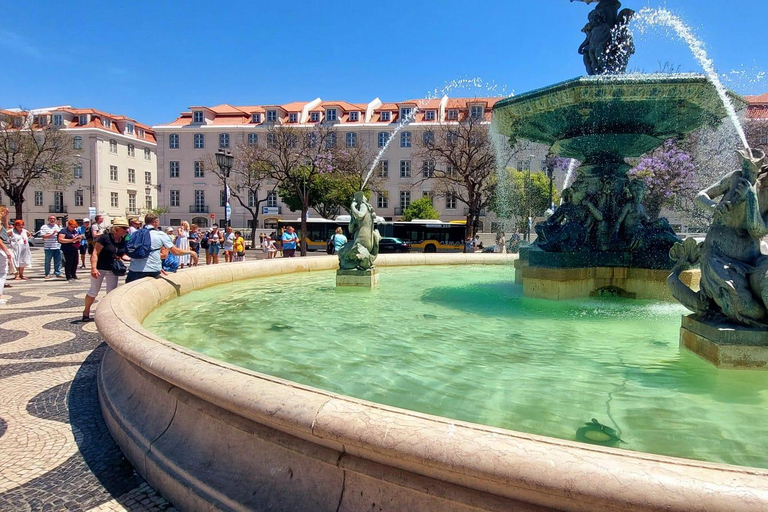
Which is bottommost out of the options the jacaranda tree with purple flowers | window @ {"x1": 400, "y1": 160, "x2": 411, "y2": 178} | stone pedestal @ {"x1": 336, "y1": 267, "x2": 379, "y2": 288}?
stone pedestal @ {"x1": 336, "y1": 267, "x2": 379, "y2": 288}

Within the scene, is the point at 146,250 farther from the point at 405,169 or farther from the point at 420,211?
the point at 405,169

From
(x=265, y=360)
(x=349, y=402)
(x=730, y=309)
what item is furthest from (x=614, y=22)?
(x=349, y=402)

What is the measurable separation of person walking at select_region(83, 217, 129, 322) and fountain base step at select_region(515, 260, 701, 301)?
5.88 meters

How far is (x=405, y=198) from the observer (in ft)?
186

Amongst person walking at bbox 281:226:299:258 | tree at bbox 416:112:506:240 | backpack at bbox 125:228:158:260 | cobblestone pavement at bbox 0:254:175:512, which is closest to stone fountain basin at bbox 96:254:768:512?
cobblestone pavement at bbox 0:254:175:512

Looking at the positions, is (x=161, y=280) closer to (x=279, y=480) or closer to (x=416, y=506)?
(x=279, y=480)

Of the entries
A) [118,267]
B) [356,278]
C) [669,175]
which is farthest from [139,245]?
[669,175]

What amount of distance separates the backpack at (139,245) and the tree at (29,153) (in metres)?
37.6

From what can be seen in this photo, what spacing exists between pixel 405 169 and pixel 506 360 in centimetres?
5390

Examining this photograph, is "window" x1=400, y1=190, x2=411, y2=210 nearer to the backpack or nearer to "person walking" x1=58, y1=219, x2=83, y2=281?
"person walking" x1=58, y1=219, x2=83, y2=281

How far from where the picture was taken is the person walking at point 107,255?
7.15m

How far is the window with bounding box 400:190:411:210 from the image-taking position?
5666cm

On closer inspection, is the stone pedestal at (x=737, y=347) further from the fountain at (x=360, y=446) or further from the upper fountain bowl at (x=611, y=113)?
the upper fountain bowl at (x=611, y=113)

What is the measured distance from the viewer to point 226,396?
2.38 meters
